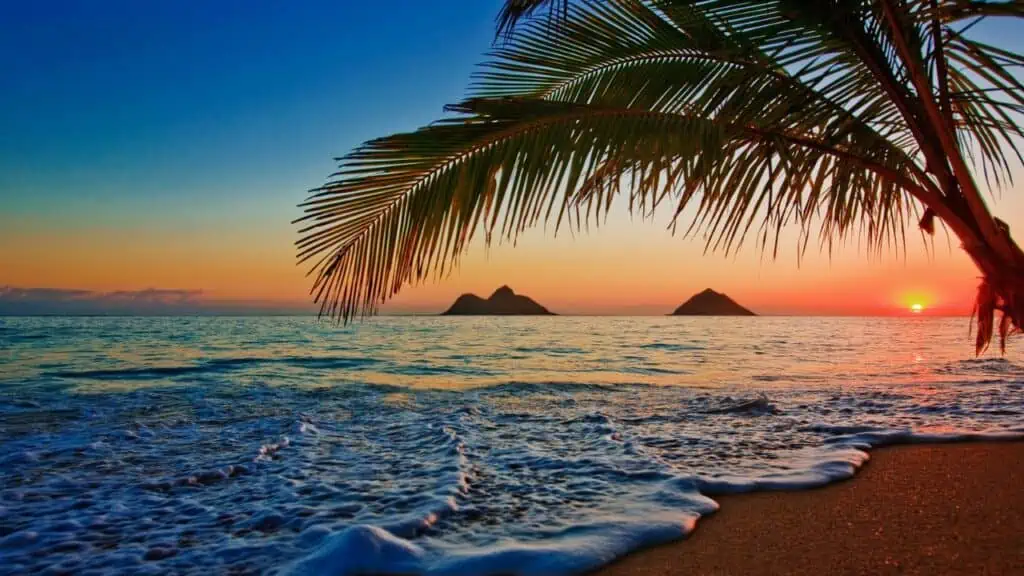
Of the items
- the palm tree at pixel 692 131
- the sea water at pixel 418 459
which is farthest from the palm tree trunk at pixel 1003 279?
the sea water at pixel 418 459

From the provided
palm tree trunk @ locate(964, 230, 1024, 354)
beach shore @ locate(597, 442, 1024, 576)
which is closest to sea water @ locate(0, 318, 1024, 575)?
beach shore @ locate(597, 442, 1024, 576)

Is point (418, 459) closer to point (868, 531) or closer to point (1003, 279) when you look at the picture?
point (868, 531)

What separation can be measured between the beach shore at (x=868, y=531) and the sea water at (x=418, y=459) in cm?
21

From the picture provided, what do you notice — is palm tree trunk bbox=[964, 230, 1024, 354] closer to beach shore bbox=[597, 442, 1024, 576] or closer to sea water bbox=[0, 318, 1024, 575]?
beach shore bbox=[597, 442, 1024, 576]

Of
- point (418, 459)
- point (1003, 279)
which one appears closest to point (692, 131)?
point (1003, 279)

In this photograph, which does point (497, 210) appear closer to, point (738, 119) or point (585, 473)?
point (738, 119)

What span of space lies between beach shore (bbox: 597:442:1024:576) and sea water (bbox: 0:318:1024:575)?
0.21 meters

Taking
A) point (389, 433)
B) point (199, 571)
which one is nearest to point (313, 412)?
point (389, 433)

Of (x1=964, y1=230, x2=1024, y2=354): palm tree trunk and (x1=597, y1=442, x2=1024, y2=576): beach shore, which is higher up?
(x1=964, y1=230, x2=1024, y2=354): palm tree trunk

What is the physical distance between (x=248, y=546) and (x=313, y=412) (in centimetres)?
Result: 507

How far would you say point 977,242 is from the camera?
3.12 m

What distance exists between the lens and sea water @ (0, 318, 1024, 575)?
3152mm

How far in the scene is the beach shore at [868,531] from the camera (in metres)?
2.61

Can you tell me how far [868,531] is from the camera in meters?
3.01
